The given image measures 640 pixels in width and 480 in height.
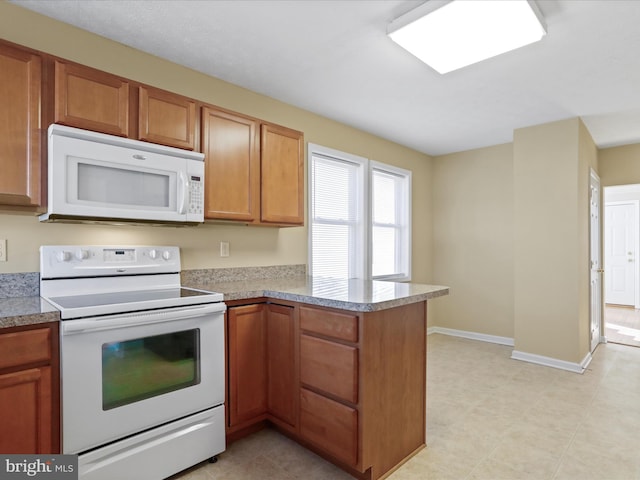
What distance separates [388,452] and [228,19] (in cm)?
255

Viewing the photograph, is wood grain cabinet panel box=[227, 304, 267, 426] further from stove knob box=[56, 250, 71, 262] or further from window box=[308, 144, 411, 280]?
window box=[308, 144, 411, 280]

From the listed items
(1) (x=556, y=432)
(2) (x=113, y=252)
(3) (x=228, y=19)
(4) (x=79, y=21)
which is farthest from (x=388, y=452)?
(4) (x=79, y=21)

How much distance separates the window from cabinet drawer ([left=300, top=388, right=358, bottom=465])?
1.59m

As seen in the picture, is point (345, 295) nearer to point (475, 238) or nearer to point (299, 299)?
point (299, 299)

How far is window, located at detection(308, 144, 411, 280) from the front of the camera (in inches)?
146

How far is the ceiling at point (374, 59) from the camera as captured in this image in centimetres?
201

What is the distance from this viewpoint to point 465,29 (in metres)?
2.03

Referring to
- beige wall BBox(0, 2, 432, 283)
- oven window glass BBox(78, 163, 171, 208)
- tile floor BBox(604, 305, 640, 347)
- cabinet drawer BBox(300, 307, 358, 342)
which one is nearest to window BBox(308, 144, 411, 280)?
beige wall BBox(0, 2, 432, 283)

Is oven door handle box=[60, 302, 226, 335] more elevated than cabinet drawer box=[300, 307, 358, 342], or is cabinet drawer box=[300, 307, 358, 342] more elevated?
oven door handle box=[60, 302, 226, 335]

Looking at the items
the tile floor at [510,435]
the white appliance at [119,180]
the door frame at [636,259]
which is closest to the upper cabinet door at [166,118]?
the white appliance at [119,180]

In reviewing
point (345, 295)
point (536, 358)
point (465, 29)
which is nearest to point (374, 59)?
point (465, 29)

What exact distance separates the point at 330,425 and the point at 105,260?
1583mm

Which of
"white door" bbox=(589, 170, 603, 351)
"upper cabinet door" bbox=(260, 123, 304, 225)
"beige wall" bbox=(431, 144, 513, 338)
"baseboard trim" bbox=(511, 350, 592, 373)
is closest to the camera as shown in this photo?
"upper cabinet door" bbox=(260, 123, 304, 225)

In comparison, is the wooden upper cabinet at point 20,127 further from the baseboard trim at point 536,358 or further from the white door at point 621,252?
the white door at point 621,252
